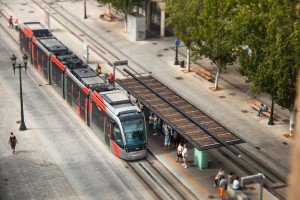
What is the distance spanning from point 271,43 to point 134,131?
10.7 metres

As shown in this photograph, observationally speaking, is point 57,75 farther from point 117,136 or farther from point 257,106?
point 257,106

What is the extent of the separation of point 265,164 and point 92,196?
11.5 meters

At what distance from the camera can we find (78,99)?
41.0m

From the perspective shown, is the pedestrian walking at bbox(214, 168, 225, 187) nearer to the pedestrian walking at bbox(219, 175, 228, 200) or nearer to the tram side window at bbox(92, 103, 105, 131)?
the pedestrian walking at bbox(219, 175, 228, 200)

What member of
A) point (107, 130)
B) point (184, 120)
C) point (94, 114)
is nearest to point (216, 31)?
point (184, 120)

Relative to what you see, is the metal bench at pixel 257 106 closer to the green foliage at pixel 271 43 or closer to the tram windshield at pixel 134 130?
the green foliage at pixel 271 43

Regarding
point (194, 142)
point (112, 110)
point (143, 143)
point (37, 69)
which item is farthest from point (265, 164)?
point (37, 69)

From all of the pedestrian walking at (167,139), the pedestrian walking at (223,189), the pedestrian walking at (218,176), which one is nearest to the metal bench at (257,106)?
the pedestrian walking at (167,139)

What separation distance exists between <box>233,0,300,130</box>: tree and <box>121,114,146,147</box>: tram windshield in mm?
8672

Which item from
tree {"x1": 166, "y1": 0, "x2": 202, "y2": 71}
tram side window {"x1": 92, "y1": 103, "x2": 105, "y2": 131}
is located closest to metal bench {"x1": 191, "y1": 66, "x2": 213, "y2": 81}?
tree {"x1": 166, "y1": 0, "x2": 202, "y2": 71}

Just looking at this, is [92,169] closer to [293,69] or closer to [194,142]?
[194,142]

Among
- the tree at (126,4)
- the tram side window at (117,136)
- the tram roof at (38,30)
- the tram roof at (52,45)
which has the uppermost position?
the tree at (126,4)

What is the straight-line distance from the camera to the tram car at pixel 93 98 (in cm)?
3381

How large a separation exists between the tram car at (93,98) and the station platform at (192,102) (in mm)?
2914
